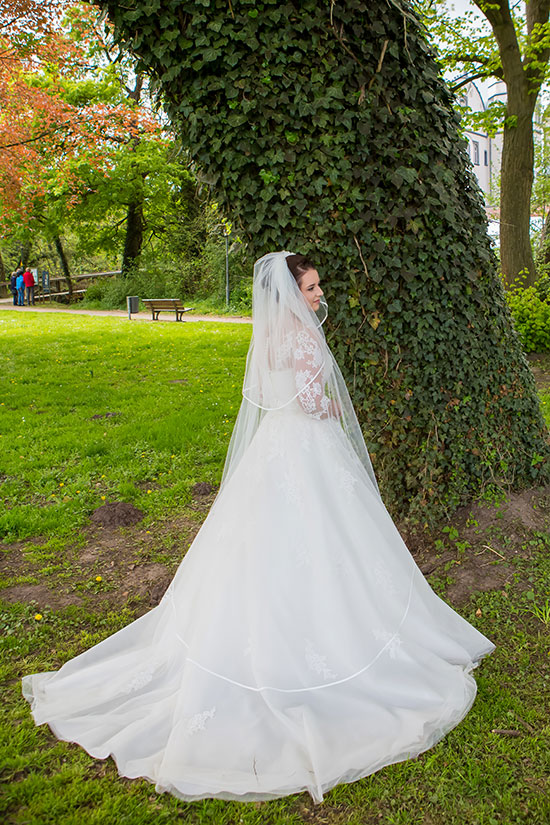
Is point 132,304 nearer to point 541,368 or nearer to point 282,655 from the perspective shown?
point 541,368

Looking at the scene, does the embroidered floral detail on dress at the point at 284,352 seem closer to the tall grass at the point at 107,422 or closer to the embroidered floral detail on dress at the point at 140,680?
the embroidered floral detail on dress at the point at 140,680

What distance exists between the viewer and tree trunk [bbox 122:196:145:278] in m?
28.4

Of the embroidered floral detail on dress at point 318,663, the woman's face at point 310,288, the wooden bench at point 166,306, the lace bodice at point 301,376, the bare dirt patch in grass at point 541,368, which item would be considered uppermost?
the woman's face at point 310,288

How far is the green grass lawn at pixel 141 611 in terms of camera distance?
8.20ft

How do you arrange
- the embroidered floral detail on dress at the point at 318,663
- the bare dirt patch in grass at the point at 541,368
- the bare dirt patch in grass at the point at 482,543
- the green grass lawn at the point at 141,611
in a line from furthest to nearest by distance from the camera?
1. the bare dirt patch in grass at the point at 541,368
2. the bare dirt patch in grass at the point at 482,543
3. the embroidered floral detail on dress at the point at 318,663
4. the green grass lawn at the point at 141,611

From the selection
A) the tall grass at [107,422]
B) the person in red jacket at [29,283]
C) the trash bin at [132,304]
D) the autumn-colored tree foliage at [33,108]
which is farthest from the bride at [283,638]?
the person in red jacket at [29,283]

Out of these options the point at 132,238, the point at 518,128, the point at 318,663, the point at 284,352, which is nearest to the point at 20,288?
the point at 132,238

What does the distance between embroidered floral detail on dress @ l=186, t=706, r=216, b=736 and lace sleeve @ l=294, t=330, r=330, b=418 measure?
1.55 meters

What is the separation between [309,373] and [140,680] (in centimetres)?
180

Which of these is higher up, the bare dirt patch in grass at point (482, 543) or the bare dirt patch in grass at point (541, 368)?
the bare dirt patch in grass at point (541, 368)

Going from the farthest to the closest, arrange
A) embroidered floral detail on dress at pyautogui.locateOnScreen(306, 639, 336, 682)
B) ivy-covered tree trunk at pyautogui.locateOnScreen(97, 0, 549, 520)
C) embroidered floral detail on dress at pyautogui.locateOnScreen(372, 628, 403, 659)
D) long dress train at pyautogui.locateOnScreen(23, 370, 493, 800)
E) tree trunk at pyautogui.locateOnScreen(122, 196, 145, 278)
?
1. tree trunk at pyautogui.locateOnScreen(122, 196, 145, 278)
2. ivy-covered tree trunk at pyautogui.locateOnScreen(97, 0, 549, 520)
3. embroidered floral detail on dress at pyautogui.locateOnScreen(372, 628, 403, 659)
4. embroidered floral detail on dress at pyautogui.locateOnScreen(306, 639, 336, 682)
5. long dress train at pyautogui.locateOnScreen(23, 370, 493, 800)

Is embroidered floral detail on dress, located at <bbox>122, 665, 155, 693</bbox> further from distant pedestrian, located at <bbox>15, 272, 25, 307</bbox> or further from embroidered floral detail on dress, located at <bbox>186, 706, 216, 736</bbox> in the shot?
distant pedestrian, located at <bbox>15, 272, 25, 307</bbox>

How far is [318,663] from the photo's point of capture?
9.45 feet

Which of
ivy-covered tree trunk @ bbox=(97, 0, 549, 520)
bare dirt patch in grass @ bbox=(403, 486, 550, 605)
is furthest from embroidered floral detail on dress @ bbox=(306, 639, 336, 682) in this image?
ivy-covered tree trunk @ bbox=(97, 0, 549, 520)
